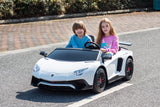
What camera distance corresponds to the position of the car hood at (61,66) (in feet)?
20.6

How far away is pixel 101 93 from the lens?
665cm

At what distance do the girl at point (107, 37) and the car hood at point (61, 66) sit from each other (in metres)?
1.16

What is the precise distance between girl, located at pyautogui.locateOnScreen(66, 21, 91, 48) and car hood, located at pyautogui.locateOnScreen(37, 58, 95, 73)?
1.05 meters

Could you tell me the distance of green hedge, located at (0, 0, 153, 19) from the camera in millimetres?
17188

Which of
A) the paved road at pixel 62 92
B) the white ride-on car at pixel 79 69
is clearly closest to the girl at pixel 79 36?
the white ride-on car at pixel 79 69

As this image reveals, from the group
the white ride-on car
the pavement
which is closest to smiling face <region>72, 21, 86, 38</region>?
the white ride-on car

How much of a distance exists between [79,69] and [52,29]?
9979 mm

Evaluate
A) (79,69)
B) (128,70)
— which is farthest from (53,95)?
(128,70)

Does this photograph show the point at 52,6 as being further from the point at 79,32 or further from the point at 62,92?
the point at 62,92

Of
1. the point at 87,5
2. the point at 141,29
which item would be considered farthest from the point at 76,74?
the point at 87,5

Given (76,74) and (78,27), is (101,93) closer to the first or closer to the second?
(76,74)

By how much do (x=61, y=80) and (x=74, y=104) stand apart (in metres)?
0.52

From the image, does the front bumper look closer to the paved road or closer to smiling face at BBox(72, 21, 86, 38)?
the paved road

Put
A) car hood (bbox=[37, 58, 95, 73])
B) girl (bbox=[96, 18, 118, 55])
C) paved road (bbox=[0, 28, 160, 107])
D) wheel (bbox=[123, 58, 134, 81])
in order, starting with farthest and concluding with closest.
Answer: wheel (bbox=[123, 58, 134, 81])
girl (bbox=[96, 18, 118, 55])
car hood (bbox=[37, 58, 95, 73])
paved road (bbox=[0, 28, 160, 107])
